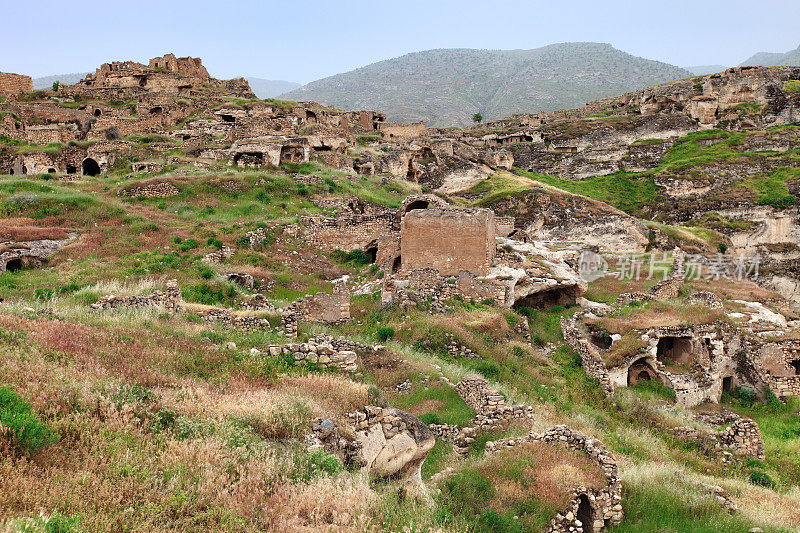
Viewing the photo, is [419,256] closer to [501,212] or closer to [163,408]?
[163,408]

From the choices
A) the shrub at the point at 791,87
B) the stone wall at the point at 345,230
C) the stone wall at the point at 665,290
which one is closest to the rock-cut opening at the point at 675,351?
the stone wall at the point at 665,290

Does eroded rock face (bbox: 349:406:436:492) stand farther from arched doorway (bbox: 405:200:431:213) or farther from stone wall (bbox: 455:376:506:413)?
arched doorway (bbox: 405:200:431:213)

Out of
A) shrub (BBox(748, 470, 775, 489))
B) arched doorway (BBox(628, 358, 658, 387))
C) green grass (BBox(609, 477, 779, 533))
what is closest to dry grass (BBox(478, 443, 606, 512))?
green grass (BBox(609, 477, 779, 533))

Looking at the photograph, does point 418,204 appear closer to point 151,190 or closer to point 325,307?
point 325,307

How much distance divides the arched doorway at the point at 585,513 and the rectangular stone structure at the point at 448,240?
439 inches

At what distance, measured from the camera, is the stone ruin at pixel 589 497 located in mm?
6418

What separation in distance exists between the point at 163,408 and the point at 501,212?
110ft

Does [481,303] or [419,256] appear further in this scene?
[419,256]

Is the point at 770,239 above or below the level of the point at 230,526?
below

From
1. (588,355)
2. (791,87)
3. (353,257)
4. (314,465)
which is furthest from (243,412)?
(791,87)

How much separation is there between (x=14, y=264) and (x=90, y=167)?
17565 millimetres

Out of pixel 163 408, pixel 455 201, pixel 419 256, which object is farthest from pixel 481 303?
pixel 455 201

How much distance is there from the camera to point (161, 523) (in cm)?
378

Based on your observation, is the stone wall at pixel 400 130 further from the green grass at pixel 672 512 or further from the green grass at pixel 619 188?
the green grass at pixel 672 512
